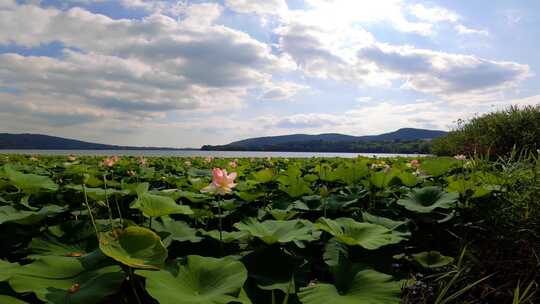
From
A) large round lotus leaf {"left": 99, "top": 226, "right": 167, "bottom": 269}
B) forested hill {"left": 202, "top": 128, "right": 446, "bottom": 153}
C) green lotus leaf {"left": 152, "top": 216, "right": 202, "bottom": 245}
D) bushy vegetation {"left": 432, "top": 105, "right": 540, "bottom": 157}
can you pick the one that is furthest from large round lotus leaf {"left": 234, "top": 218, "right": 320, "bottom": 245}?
forested hill {"left": 202, "top": 128, "right": 446, "bottom": 153}

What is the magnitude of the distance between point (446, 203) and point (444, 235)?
0.29 metres

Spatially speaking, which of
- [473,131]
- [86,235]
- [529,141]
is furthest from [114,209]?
[473,131]

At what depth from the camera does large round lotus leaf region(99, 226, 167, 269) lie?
125 centimetres

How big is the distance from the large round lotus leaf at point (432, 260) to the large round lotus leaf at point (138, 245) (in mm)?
1316

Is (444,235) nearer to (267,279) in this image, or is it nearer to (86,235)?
(267,279)

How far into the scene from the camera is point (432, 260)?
6.37 ft

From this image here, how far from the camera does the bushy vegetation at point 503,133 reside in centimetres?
987

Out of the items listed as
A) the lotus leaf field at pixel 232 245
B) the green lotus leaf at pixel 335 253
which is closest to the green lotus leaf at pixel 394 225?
the lotus leaf field at pixel 232 245

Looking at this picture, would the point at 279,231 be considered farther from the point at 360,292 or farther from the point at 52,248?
the point at 52,248

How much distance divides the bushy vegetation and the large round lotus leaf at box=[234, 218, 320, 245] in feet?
29.9

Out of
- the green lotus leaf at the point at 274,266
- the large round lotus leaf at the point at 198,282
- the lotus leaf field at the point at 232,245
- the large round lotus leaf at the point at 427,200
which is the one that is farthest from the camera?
the large round lotus leaf at the point at 427,200

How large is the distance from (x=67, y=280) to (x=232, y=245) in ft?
2.20

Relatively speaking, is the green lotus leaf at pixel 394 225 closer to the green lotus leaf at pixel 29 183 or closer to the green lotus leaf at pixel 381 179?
the green lotus leaf at pixel 381 179

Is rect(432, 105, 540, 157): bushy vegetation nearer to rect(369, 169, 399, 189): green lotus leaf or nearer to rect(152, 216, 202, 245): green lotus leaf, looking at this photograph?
rect(369, 169, 399, 189): green lotus leaf
